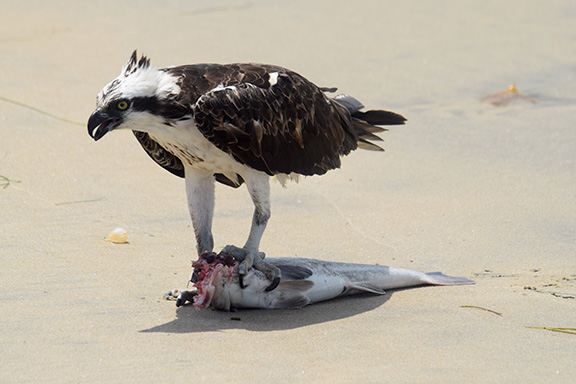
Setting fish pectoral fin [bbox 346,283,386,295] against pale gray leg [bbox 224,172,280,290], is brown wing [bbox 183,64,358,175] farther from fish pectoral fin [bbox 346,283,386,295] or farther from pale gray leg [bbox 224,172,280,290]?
fish pectoral fin [bbox 346,283,386,295]

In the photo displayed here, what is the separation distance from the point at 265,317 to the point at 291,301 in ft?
0.66

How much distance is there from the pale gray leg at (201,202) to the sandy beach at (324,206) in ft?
0.97

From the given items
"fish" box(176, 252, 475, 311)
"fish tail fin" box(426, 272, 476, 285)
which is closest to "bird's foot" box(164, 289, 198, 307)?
"fish" box(176, 252, 475, 311)

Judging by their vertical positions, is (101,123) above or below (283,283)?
above

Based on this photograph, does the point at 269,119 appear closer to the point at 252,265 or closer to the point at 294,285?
the point at 252,265

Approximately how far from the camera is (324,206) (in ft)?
23.0

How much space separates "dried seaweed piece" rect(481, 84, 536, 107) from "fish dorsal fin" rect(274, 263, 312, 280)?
15.8 ft

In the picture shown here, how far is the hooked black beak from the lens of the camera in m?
4.53

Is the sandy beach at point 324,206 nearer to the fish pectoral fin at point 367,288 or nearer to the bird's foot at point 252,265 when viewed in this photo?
the fish pectoral fin at point 367,288

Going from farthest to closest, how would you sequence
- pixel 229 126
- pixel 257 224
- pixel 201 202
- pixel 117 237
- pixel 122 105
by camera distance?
pixel 117 237 → pixel 201 202 → pixel 257 224 → pixel 229 126 → pixel 122 105

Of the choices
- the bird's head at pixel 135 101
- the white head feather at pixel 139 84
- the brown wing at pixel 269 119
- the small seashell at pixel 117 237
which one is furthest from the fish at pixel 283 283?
the small seashell at pixel 117 237

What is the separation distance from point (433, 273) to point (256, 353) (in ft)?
5.71

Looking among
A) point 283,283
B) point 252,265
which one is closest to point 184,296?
point 252,265

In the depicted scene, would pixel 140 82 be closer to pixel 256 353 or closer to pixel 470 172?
pixel 256 353
